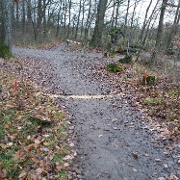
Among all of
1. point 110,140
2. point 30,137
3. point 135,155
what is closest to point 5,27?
point 30,137

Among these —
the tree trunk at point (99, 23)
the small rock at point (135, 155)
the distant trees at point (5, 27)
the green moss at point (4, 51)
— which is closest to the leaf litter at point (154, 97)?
the small rock at point (135, 155)

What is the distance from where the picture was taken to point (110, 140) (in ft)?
18.4

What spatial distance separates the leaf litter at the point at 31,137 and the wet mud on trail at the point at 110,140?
1.16 feet

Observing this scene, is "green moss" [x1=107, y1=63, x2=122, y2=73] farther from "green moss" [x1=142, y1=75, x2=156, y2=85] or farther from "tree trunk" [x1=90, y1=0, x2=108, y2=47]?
"tree trunk" [x1=90, y1=0, x2=108, y2=47]

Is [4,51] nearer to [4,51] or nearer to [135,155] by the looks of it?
[4,51]

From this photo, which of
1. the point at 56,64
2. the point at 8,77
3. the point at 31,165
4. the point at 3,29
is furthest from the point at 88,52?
the point at 31,165

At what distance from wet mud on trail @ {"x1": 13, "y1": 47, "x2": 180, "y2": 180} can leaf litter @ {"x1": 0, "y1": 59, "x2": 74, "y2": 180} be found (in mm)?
355

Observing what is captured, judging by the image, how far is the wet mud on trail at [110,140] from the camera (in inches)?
178

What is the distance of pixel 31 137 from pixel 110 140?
192 centimetres

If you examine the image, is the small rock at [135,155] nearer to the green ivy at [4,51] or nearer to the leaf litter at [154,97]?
the leaf litter at [154,97]

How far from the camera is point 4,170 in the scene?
165 inches

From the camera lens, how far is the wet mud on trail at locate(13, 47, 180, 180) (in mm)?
4516

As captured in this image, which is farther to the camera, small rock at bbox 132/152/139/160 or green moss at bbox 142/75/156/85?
green moss at bbox 142/75/156/85

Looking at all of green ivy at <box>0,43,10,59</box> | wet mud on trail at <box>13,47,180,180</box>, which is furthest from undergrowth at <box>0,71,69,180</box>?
green ivy at <box>0,43,10,59</box>
